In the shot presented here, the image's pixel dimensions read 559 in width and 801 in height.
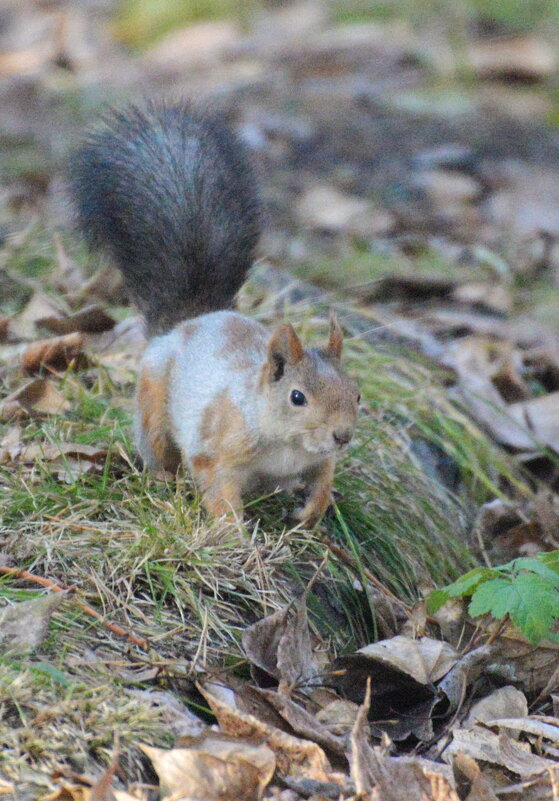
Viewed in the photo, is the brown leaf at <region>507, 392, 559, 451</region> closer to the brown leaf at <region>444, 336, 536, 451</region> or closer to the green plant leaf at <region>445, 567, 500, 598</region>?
the brown leaf at <region>444, 336, 536, 451</region>

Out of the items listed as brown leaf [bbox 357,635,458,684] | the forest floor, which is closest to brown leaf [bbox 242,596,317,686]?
the forest floor

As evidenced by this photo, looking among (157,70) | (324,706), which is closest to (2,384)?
(324,706)

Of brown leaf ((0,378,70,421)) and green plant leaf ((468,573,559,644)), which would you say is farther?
brown leaf ((0,378,70,421))

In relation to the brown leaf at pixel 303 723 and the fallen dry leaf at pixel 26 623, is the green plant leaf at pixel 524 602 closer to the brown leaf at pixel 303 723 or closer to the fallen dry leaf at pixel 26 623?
the brown leaf at pixel 303 723

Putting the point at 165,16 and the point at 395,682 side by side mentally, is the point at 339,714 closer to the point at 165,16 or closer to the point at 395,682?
the point at 395,682

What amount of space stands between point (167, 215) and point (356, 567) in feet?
3.92

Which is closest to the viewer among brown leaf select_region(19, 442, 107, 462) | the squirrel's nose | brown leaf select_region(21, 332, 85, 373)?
the squirrel's nose

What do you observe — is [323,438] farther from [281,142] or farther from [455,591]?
[281,142]

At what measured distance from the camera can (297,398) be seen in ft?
8.86

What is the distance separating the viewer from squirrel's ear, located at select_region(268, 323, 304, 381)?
272 centimetres

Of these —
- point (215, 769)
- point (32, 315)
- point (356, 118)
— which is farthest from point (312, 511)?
point (356, 118)

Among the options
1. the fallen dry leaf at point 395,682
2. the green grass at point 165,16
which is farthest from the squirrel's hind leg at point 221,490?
the green grass at point 165,16

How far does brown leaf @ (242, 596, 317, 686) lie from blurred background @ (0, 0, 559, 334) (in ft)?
6.73

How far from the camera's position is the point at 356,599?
9.53 feet
